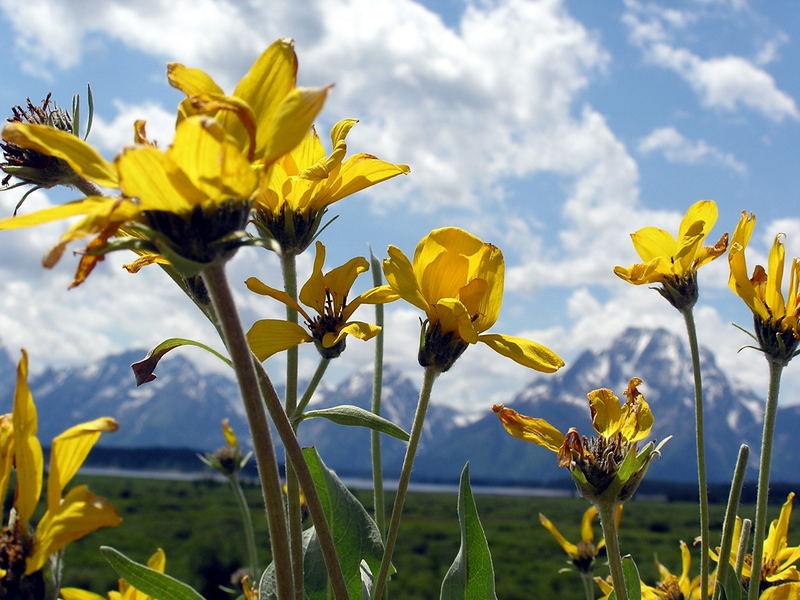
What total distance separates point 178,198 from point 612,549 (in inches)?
39.7

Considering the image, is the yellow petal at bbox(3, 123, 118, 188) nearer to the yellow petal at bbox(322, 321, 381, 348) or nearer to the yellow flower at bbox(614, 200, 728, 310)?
the yellow petal at bbox(322, 321, 381, 348)

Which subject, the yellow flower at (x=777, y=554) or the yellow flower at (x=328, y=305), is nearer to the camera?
the yellow flower at (x=328, y=305)

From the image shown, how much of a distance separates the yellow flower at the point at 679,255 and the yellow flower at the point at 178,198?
1189 mm

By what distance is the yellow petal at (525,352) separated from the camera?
4.58 feet

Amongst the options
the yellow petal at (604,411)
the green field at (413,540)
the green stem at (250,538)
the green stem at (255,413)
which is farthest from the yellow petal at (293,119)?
the green field at (413,540)

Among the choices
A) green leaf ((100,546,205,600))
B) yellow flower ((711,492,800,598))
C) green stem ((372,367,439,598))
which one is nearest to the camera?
green leaf ((100,546,205,600))

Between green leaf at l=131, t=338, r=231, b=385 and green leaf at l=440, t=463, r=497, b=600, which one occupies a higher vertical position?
green leaf at l=131, t=338, r=231, b=385

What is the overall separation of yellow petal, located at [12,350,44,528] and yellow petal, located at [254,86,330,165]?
15.5 inches

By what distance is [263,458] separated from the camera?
958 millimetres

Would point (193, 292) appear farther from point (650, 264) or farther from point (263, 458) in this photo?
point (650, 264)

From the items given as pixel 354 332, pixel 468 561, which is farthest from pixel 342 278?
pixel 468 561

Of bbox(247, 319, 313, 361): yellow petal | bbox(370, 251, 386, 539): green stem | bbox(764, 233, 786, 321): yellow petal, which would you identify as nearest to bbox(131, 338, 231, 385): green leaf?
bbox(247, 319, 313, 361): yellow petal

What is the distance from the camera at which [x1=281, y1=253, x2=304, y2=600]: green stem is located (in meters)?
1.22

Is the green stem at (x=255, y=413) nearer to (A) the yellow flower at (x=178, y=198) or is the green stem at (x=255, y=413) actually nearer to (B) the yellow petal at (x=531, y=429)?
(A) the yellow flower at (x=178, y=198)
